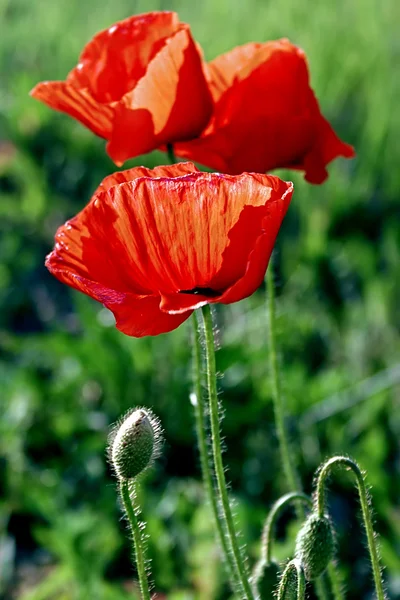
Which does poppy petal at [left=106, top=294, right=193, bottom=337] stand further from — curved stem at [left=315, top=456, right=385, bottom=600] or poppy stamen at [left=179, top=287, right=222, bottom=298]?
curved stem at [left=315, top=456, right=385, bottom=600]

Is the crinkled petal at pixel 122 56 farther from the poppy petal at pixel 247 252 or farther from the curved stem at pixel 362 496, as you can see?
the curved stem at pixel 362 496

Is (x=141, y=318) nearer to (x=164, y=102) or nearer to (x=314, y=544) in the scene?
(x=314, y=544)

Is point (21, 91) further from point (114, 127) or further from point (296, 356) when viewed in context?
point (114, 127)

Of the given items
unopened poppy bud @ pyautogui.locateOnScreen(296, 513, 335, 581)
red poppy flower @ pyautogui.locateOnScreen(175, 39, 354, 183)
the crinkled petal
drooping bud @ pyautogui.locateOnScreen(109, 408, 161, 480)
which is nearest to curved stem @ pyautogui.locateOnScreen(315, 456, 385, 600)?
unopened poppy bud @ pyautogui.locateOnScreen(296, 513, 335, 581)

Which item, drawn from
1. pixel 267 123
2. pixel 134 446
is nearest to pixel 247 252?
pixel 134 446

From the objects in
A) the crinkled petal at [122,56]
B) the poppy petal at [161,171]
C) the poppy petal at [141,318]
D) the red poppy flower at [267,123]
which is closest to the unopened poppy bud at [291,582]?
the poppy petal at [141,318]

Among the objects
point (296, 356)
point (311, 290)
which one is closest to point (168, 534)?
point (296, 356)

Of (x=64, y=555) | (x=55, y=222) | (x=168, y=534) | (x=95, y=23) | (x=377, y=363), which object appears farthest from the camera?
(x=95, y=23)
